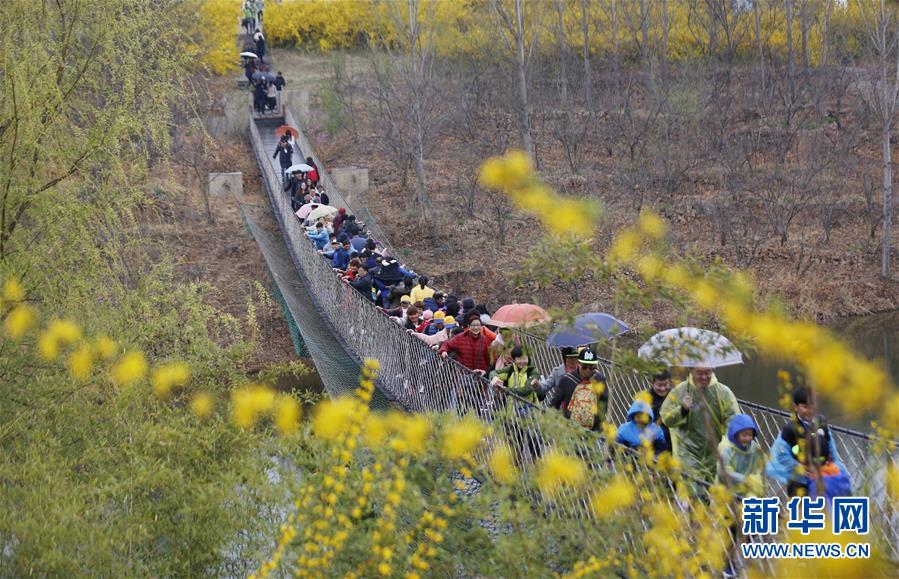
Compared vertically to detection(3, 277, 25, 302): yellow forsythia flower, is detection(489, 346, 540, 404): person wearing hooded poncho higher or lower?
lower

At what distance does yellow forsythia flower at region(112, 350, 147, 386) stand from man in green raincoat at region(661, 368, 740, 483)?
9.93 ft

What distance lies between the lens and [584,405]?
6.82 meters

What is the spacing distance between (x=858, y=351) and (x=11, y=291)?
44.7 feet

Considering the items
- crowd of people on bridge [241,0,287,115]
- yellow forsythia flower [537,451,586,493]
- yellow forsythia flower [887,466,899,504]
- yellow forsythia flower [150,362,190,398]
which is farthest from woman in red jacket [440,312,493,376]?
crowd of people on bridge [241,0,287,115]

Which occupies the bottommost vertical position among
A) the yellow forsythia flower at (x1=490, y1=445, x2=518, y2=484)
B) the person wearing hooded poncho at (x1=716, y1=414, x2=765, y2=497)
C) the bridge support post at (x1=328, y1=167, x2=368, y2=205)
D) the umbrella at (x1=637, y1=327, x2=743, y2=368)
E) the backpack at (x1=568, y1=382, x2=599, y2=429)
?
the bridge support post at (x1=328, y1=167, x2=368, y2=205)

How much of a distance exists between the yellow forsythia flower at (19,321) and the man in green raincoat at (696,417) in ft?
12.5

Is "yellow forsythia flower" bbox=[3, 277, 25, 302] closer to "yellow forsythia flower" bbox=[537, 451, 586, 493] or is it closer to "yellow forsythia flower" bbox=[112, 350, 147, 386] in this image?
"yellow forsythia flower" bbox=[112, 350, 147, 386]

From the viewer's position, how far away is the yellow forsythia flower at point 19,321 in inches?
269

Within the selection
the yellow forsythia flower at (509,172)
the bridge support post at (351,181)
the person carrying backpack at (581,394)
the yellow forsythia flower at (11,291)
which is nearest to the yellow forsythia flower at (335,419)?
the yellow forsythia flower at (509,172)

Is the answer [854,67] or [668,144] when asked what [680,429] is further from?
[854,67]

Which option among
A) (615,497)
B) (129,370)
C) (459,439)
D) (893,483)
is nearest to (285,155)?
(129,370)

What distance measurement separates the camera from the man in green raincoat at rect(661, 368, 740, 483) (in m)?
6.31

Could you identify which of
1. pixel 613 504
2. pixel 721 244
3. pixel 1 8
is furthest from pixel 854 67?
pixel 613 504

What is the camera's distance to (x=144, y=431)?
21.4 feet
